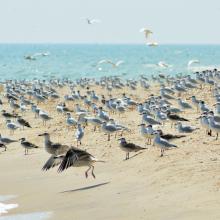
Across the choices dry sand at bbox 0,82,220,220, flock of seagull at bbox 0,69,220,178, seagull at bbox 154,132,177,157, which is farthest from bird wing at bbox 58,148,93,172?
seagull at bbox 154,132,177,157

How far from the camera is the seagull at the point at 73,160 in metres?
13.8

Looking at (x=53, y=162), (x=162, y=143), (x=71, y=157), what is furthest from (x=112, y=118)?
(x=71, y=157)

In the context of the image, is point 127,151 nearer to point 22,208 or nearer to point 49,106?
point 22,208

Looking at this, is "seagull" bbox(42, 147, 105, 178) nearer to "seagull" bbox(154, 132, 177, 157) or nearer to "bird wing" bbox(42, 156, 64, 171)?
"bird wing" bbox(42, 156, 64, 171)

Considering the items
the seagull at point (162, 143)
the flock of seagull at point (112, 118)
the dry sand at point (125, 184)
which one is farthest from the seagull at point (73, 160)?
the seagull at point (162, 143)

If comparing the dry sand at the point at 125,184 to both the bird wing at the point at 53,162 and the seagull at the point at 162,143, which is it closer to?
the seagull at the point at 162,143

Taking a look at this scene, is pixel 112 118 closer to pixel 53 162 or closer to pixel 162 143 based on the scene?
pixel 162 143

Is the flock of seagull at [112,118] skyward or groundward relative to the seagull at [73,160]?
groundward

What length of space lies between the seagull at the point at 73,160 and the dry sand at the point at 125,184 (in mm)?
345

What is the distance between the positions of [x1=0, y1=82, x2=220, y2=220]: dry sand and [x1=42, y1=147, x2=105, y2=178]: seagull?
34 cm

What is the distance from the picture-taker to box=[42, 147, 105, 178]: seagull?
45.3ft

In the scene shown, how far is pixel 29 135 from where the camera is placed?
21969mm

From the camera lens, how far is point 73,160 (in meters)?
13.9

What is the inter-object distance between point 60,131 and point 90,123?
0.99 metres
